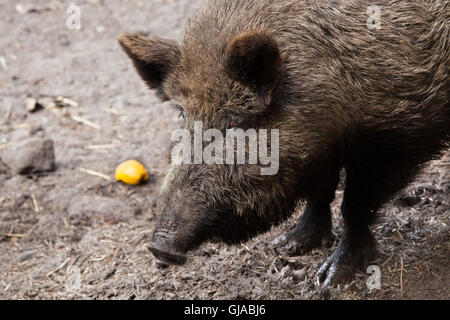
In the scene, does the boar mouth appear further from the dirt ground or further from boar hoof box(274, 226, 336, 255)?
boar hoof box(274, 226, 336, 255)

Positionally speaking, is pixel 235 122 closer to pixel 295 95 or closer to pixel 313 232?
pixel 295 95

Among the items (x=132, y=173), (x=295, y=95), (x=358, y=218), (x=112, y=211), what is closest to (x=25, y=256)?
(x=112, y=211)

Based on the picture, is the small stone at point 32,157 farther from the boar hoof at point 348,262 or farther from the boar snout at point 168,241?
the boar hoof at point 348,262

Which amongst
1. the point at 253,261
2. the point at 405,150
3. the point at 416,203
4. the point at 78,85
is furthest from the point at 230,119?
the point at 78,85

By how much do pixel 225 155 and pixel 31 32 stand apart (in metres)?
8.28

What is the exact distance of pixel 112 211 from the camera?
6.63 metres

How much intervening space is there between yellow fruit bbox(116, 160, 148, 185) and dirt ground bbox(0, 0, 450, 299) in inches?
3.8

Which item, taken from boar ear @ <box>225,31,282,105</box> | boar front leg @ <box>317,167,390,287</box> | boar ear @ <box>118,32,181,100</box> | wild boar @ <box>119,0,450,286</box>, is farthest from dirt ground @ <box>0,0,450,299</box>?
boar ear @ <box>225,31,282,105</box>

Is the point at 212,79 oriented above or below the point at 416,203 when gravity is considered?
above

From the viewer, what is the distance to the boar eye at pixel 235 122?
Answer: 4.03 metres

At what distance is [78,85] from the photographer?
9531mm

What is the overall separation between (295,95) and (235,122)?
456mm

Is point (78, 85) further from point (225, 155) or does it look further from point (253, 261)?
point (225, 155)

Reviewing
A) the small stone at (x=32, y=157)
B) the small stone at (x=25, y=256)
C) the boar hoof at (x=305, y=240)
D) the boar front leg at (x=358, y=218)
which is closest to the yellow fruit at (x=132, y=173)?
the small stone at (x=32, y=157)
